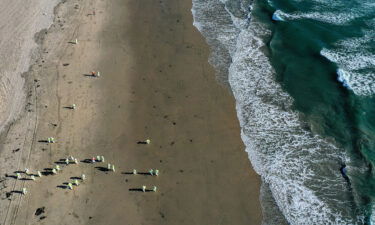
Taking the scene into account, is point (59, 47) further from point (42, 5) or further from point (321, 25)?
point (321, 25)

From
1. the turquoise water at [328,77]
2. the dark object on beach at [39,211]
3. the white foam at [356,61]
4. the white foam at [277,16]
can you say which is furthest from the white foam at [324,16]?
the dark object on beach at [39,211]

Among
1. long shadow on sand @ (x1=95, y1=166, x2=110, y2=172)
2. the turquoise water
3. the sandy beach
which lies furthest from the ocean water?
long shadow on sand @ (x1=95, y1=166, x2=110, y2=172)

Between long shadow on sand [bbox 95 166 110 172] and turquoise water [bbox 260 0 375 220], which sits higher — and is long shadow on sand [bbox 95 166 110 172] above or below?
below

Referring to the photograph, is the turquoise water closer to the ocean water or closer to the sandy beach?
the ocean water

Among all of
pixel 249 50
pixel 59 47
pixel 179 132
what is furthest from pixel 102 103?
pixel 249 50

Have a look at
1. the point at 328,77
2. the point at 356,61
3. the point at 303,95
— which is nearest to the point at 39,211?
the point at 303,95

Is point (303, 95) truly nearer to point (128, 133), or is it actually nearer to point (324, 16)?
point (324, 16)
